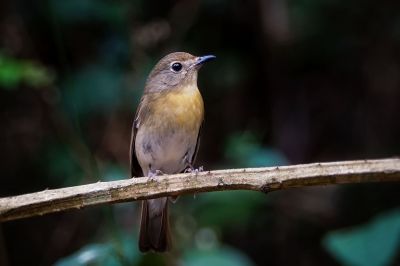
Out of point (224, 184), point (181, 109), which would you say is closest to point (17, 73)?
point (181, 109)

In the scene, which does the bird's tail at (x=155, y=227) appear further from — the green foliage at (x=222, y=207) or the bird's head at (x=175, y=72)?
the bird's head at (x=175, y=72)

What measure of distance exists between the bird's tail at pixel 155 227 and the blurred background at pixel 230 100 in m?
0.81

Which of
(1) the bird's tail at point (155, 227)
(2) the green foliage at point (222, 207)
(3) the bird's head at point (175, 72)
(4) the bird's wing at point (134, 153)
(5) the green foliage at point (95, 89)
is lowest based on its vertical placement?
(1) the bird's tail at point (155, 227)

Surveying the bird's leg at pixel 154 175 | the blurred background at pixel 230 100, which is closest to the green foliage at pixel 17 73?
the blurred background at pixel 230 100

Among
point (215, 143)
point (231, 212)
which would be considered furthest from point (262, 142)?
point (231, 212)

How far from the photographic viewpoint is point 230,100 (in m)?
6.57

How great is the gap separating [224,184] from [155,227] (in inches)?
59.5

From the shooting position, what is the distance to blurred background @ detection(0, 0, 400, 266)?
5695 mm

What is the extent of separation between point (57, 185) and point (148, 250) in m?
1.80

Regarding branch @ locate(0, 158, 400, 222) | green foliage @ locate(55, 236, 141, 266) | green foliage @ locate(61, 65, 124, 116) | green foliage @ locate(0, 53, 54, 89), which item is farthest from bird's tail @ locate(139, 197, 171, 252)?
green foliage @ locate(61, 65, 124, 116)

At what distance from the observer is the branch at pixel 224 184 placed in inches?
108

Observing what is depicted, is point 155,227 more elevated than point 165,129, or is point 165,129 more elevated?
point 165,129

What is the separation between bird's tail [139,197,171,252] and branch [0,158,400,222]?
1261mm

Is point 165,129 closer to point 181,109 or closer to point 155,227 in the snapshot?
point 181,109
